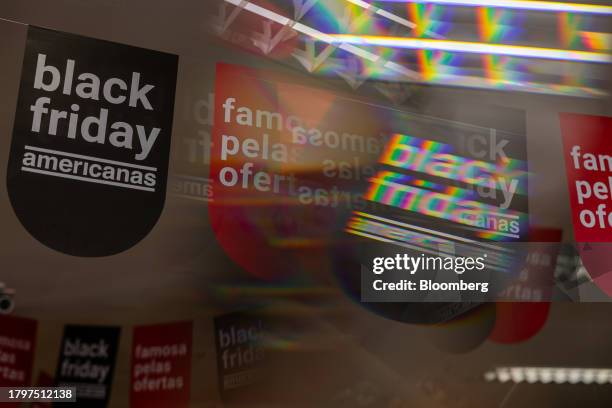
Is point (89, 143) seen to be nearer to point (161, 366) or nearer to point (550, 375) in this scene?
point (161, 366)

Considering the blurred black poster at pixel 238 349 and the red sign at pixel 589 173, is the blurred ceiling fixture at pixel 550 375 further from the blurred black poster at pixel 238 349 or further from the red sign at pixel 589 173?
the blurred black poster at pixel 238 349

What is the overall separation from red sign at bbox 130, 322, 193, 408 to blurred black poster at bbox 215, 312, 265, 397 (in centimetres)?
12

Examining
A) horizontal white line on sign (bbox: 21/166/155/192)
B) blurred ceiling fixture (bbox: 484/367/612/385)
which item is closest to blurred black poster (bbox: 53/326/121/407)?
horizontal white line on sign (bbox: 21/166/155/192)

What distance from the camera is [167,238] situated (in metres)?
2.19

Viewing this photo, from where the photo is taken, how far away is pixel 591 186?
107 inches

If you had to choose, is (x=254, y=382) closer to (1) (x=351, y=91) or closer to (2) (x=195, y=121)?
(2) (x=195, y=121)

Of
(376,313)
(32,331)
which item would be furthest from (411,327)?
(32,331)

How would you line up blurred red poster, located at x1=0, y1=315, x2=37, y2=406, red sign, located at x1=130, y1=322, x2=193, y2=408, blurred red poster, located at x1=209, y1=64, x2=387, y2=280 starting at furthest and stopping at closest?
blurred red poster, located at x1=209, y1=64, x2=387, y2=280 → red sign, located at x1=130, y1=322, x2=193, y2=408 → blurred red poster, located at x1=0, y1=315, x2=37, y2=406

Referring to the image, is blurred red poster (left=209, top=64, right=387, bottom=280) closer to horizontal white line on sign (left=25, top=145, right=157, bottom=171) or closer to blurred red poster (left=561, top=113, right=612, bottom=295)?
horizontal white line on sign (left=25, top=145, right=157, bottom=171)

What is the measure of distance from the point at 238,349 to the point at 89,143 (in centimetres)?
92

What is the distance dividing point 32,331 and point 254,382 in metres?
0.78

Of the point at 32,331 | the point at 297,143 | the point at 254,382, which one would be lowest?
the point at 254,382

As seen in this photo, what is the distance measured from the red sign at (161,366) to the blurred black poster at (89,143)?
0.33 meters

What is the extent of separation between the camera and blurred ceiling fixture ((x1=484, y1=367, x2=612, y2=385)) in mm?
2436
